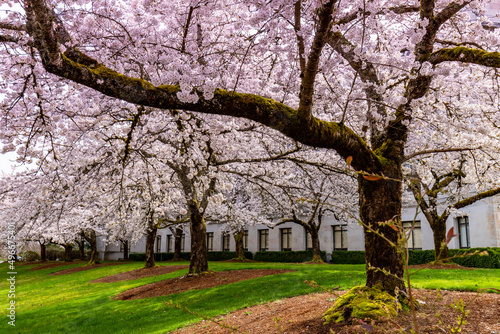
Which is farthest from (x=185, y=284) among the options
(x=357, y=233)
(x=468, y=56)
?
(x=357, y=233)

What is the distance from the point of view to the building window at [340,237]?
30594 mm

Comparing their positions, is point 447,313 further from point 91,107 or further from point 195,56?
point 91,107

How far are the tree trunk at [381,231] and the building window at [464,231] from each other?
19.9 meters

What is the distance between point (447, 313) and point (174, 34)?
752 cm

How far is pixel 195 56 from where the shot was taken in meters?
6.66

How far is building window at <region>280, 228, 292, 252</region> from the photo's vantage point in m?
34.6

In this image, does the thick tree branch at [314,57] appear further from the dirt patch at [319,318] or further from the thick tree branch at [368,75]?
the dirt patch at [319,318]

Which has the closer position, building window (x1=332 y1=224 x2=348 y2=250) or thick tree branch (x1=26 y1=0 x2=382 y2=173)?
thick tree branch (x1=26 y1=0 x2=382 y2=173)

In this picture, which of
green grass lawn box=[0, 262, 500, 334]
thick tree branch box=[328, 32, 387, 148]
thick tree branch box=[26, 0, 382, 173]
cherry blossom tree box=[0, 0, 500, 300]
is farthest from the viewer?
green grass lawn box=[0, 262, 500, 334]

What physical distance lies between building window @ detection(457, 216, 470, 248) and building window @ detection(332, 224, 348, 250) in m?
8.76

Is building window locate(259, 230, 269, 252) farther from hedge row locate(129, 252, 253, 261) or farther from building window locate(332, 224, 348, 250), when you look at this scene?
building window locate(332, 224, 348, 250)

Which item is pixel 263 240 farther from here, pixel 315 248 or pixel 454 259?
pixel 454 259

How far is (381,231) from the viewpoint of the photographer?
6285mm

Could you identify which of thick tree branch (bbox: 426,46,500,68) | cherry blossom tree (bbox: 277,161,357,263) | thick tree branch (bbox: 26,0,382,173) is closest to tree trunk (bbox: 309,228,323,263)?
cherry blossom tree (bbox: 277,161,357,263)
